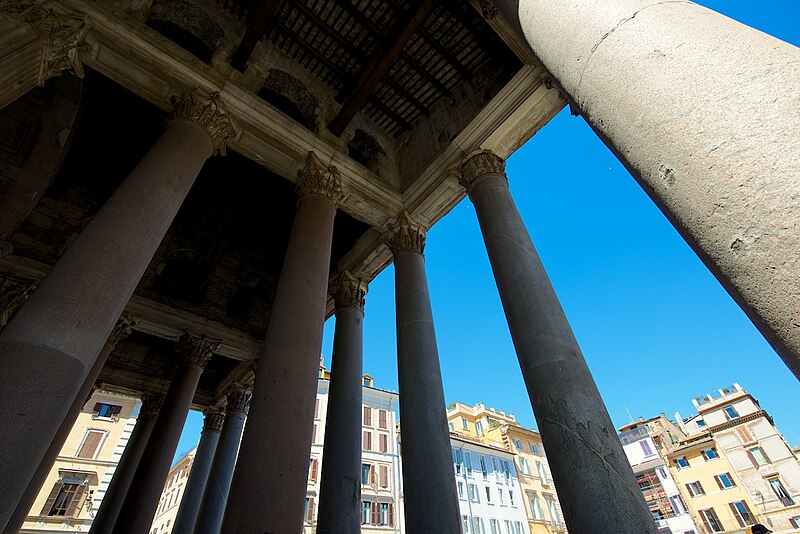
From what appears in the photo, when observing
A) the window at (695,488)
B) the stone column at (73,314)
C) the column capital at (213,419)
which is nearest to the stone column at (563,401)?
the stone column at (73,314)

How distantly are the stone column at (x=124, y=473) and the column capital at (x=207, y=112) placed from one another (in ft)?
31.1

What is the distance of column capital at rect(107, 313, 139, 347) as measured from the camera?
34.0 ft

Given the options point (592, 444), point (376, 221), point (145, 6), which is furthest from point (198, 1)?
point (592, 444)

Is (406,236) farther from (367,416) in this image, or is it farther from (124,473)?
(367,416)

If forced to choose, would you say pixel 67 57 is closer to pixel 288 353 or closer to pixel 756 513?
pixel 288 353

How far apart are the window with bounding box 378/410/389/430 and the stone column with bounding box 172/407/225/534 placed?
17.6 metres

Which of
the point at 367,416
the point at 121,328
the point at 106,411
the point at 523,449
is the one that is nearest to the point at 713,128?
the point at 121,328

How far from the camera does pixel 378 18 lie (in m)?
9.08

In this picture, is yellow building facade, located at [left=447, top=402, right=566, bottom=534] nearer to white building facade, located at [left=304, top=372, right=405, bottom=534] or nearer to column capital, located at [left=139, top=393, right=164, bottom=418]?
white building facade, located at [left=304, top=372, right=405, bottom=534]

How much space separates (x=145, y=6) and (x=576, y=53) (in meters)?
8.46

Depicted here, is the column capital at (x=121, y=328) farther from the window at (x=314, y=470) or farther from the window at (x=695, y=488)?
the window at (x=695, y=488)

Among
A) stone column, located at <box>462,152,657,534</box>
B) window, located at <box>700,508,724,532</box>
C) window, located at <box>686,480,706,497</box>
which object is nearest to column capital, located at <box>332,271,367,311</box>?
stone column, located at <box>462,152,657,534</box>

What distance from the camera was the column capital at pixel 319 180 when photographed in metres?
7.85

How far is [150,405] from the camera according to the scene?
13.9 metres
